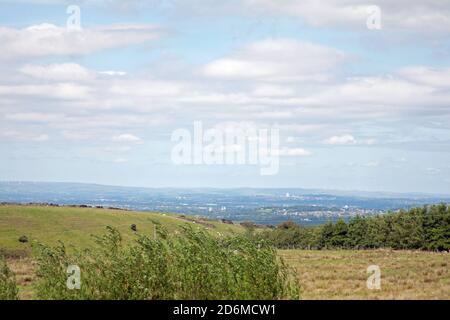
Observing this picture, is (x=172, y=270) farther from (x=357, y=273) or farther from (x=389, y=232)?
(x=389, y=232)

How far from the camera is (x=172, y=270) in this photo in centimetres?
2864

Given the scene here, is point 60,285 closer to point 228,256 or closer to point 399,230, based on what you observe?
point 228,256

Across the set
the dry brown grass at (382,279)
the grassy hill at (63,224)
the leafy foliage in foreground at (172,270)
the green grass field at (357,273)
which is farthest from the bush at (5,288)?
the grassy hill at (63,224)

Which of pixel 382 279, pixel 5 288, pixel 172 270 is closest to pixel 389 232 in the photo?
pixel 382 279

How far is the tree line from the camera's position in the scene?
99.4m

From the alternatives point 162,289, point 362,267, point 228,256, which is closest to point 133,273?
point 162,289

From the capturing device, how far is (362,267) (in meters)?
56.4

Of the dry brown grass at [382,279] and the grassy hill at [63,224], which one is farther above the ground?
the dry brown grass at [382,279]

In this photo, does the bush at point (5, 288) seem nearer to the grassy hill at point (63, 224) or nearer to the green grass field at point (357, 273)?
the green grass field at point (357, 273)

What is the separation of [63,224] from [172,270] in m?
114

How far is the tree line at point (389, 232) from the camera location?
99375 mm

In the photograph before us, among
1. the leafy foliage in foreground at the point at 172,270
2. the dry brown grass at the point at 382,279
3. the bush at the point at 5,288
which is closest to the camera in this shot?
the leafy foliage in foreground at the point at 172,270

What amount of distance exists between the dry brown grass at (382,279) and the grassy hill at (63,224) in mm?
64177
